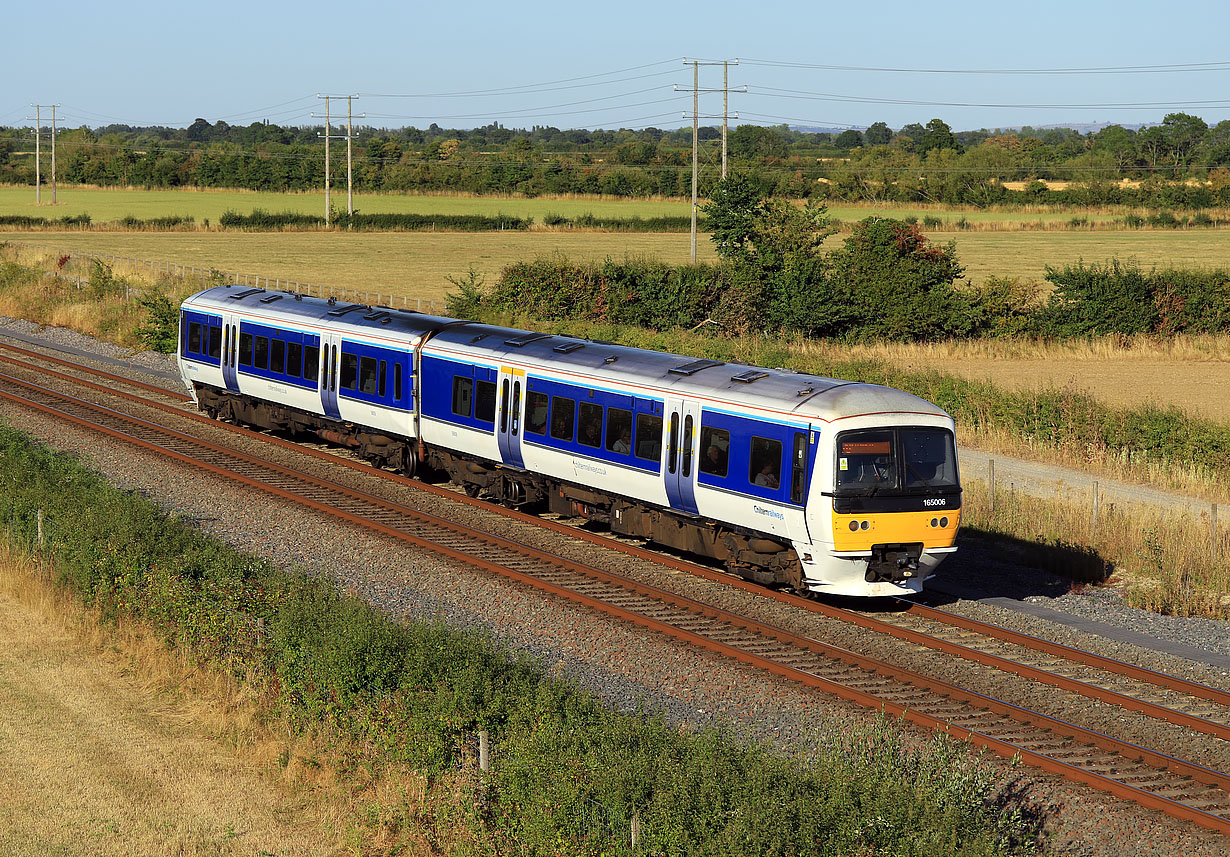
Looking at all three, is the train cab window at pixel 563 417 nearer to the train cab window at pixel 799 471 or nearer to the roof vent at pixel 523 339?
the roof vent at pixel 523 339

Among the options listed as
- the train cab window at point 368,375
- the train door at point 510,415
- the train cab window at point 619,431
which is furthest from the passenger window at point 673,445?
the train cab window at point 368,375

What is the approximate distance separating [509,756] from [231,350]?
21.3 metres

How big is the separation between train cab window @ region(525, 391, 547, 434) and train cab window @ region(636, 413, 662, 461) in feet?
7.49

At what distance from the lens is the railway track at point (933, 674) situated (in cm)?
1214

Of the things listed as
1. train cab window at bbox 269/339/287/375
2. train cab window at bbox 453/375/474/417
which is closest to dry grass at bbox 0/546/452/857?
train cab window at bbox 453/375/474/417

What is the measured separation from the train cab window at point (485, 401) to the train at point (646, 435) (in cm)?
4

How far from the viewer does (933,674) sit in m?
14.8

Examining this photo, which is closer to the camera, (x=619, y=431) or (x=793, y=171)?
(x=619, y=431)

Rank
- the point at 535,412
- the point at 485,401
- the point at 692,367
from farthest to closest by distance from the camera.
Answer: the point at 485,401 < the point at 535,412 < the point at 692,367

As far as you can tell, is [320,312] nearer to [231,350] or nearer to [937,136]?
[231,350]

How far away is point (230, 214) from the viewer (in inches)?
4235

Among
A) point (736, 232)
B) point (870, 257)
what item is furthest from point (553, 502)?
point (736, 232)

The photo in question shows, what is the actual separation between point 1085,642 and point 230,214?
10049 cm

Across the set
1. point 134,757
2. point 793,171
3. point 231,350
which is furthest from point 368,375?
point 793,171
